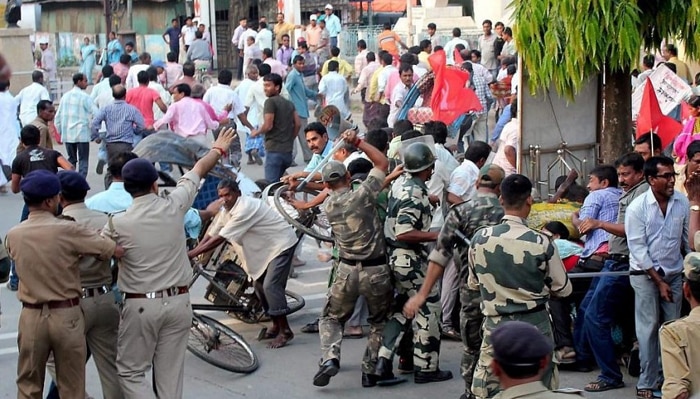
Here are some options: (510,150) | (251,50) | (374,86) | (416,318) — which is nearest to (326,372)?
(416,318)

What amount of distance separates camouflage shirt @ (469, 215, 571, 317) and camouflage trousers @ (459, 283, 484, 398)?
3.02 ft

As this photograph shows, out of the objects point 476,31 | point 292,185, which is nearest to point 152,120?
point 292,185

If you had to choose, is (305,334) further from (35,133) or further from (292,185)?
(35,133)

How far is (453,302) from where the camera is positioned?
9266 millimetres

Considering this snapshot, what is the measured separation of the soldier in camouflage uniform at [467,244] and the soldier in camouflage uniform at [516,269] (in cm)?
73

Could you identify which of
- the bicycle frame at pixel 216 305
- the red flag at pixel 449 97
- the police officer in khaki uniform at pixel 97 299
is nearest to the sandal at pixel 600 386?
the bicycle frame at pixel 216 305

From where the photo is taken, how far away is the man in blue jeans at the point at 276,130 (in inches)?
535

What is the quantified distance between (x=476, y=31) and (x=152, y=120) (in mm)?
16155

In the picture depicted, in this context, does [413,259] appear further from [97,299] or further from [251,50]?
[251,50]

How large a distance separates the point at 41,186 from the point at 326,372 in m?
2.53

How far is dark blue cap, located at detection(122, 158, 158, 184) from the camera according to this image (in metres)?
6.77

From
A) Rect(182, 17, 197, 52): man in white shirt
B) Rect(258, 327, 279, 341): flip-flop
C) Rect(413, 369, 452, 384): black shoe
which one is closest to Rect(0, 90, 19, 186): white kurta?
Rect(258, 327, 279, 341): flip-flop

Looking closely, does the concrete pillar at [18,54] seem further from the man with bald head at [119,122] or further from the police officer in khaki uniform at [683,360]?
the police officer in khaki uniform at [683,360]

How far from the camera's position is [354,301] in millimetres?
8039
